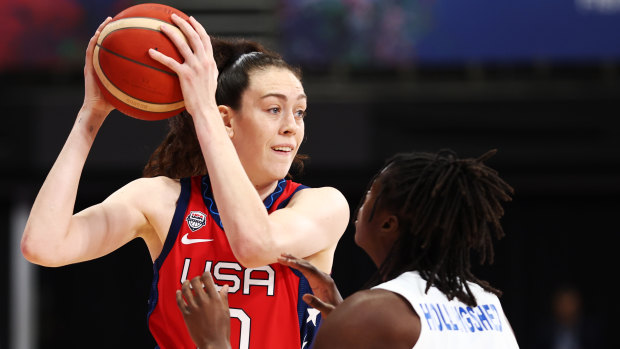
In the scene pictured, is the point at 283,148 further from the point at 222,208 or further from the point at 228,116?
the point at 222,208

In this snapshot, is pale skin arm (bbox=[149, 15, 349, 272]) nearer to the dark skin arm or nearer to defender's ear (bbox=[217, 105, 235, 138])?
defender's ear (bbox=[217, 105, 235, 138])

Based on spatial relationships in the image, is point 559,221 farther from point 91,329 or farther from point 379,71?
point 91,329

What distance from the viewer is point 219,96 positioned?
3.08 meters

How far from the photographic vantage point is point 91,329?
10.5m

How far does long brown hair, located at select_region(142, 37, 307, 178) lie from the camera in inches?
120

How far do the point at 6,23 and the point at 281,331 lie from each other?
6052 mm

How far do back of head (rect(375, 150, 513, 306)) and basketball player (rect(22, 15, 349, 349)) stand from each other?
0.41 m

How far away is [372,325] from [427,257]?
0.33 meters

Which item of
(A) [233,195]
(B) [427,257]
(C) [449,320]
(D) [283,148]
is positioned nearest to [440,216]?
(B) [427,257]

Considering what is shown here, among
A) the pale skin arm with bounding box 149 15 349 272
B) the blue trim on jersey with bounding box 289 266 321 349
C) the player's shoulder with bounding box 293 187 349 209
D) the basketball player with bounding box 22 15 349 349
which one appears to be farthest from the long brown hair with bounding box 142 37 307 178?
the blue trim on jersey with bounding box 289 266 321 349

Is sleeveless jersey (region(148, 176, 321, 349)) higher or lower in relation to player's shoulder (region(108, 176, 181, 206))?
lower

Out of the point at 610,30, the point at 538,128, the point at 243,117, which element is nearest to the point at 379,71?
the point at 538,128

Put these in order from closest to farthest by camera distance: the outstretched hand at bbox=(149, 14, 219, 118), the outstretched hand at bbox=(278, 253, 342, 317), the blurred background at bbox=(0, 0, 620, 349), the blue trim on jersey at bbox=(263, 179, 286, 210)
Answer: the outstretched hand at bbox=(278, 253, 342, 317), the outstretched hand at bbox=(149, 14, 219, 118), the blue trim on jersey at bbox=(263, 179, 286, 210), the blurred background at bbox=(0, 0, 620, 349)

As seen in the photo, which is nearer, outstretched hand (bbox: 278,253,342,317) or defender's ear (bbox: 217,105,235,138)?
outstretched hand (bbox: 278,253,342,317)
